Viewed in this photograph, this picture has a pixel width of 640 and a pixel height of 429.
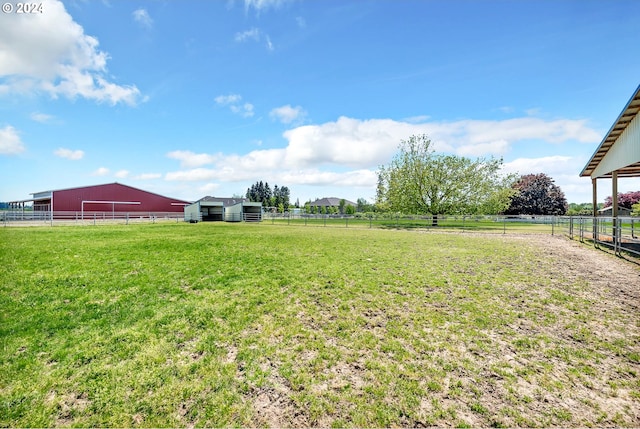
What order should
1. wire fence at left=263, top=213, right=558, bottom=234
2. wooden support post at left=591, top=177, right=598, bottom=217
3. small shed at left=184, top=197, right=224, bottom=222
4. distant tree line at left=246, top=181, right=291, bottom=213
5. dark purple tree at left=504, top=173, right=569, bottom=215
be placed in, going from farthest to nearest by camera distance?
distant tree line at left=246, top=181, right=291, bottom=213
dark purple tree at left=504, top=173, right=569, bottom=215
small shed at left=184, top=197, right=224, bottom=222
wire fence at left=263, top=213, right=558, bottom=234
wooden support post at left=591, top=177, right=598, bottom=217

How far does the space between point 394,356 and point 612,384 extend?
226 cm

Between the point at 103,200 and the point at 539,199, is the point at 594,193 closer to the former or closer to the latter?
the point at 539,199

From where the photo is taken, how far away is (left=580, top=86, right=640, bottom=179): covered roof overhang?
10117mm

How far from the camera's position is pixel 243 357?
3.55 metres

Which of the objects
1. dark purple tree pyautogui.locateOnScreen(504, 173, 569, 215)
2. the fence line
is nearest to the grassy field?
the fence line

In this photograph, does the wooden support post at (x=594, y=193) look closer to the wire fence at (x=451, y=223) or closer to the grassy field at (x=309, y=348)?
the wire fence at (x=451, y=223)

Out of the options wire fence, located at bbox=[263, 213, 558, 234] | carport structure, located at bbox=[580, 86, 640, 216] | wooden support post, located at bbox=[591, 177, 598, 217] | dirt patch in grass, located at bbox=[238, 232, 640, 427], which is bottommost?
dirt patch in grass, located at bbox=[238, 232, 640, 427]

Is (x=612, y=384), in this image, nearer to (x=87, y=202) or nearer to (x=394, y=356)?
(x=394, y=356)

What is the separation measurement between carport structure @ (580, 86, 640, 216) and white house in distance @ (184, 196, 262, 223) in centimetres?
3004

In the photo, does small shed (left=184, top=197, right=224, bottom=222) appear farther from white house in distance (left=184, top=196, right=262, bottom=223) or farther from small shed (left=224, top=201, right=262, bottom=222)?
small shed (left=224, top=201, right=262, bottom=222)

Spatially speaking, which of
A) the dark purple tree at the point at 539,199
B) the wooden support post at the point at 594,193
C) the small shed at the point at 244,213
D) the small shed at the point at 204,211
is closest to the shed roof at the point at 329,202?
the dark purple tree at the point at 539,199

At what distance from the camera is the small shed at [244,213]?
A: 34812mm

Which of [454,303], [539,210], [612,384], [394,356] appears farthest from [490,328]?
[539,210]

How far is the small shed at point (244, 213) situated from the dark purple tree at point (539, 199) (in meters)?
44.8
